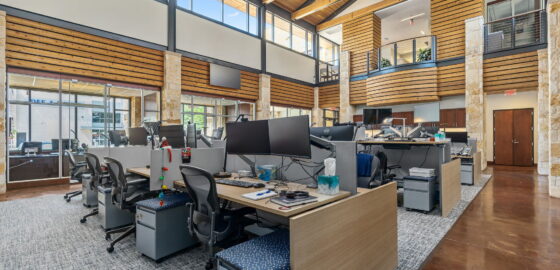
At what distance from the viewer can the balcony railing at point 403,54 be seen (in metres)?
9.43

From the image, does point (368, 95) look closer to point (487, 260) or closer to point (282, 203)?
point (487, 260)

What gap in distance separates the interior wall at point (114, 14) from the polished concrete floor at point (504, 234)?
402cm

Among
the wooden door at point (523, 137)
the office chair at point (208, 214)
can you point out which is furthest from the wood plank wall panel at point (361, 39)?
the office chair at point (208, 214)

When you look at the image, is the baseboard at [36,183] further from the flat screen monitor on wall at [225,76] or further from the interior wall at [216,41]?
the flat screen monitor on wall at [225,76]

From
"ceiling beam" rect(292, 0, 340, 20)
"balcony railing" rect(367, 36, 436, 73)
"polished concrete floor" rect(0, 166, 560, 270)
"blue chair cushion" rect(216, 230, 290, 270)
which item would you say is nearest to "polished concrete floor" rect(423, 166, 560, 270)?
"polished concrete floor" rect(0, 166, 560, 270)

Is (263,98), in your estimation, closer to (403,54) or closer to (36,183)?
(403,54)

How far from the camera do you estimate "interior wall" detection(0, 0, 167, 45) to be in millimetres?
5961

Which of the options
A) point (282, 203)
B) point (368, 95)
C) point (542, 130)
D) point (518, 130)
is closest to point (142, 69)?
point (282, 203)

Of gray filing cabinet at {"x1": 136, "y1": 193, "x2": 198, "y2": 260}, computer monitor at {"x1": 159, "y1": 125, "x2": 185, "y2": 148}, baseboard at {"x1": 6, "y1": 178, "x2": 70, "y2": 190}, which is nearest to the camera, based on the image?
gray filing cabinet at {"x1": 136, "y1": 193, "x2": 198, "y2": 260}

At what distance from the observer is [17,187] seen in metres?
6.01

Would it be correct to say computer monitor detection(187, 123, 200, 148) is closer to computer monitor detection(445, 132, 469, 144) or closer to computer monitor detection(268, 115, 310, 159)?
computer monitor detection(268, 115, 310, 159)

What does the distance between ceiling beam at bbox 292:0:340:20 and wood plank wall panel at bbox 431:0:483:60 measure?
3.68 metres

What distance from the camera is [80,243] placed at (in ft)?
9.99

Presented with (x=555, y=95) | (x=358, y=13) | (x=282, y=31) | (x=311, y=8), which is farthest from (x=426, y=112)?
(x=282, y=31)
